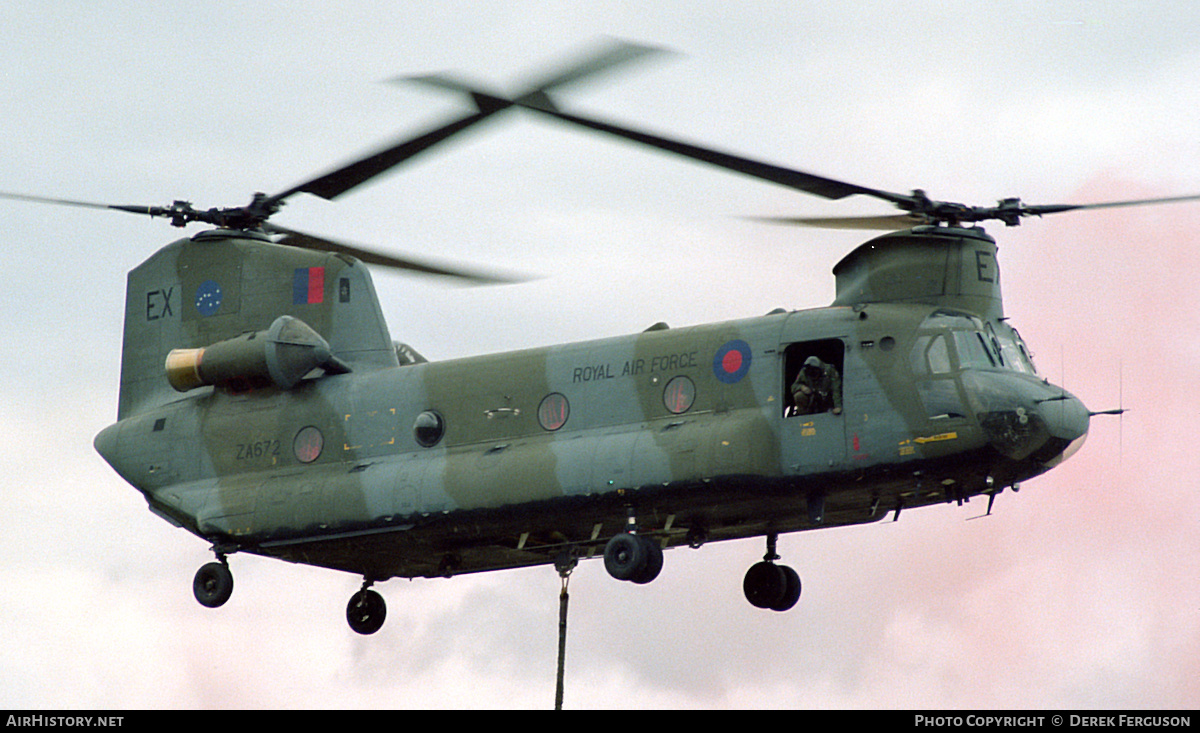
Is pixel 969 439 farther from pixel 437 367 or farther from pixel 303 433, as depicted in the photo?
pixel 303 433

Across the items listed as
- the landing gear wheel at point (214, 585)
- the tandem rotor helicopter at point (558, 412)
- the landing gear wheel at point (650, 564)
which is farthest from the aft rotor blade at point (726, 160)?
the landing gear wheel at point (214, 585)

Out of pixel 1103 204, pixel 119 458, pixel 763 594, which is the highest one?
pixel 1103 204

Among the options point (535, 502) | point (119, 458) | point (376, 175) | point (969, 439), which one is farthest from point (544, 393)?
point (119, 458)

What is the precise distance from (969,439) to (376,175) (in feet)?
33.6

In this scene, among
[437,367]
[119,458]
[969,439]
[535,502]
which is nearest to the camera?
[969,439]

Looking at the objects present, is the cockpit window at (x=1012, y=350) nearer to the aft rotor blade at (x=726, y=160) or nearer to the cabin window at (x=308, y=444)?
the aft rotor blade at (x=726, y=160)

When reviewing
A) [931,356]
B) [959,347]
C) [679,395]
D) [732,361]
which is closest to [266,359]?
[679,395]

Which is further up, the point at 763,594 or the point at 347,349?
the point at 347,349

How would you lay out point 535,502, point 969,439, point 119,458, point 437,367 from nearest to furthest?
point 969,439
point 535,502
point 437,367
point 119,458

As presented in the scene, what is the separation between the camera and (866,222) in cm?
2931

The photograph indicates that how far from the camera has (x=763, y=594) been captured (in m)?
30.7

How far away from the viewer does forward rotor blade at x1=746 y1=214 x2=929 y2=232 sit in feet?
95.0

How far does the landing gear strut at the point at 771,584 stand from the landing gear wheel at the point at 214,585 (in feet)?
29.8

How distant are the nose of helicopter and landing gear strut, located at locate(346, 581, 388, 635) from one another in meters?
12.5
